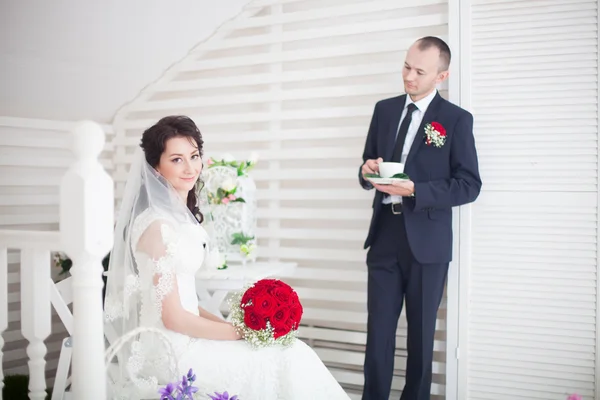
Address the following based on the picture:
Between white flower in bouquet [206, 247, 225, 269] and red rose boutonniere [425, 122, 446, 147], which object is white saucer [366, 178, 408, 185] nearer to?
red rose boutonniere [425, 122, 446, 147]

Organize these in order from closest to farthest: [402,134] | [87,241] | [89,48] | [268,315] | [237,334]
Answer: [87,241] → [268,315] → [237,334] → [402,134] → [89,48]

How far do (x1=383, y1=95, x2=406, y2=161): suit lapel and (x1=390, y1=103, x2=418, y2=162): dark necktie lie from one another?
0.02 metres

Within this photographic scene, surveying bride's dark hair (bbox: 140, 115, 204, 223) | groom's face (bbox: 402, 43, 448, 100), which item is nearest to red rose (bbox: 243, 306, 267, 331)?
bride's dark hair (bbox: 140, 115, 204, 223)

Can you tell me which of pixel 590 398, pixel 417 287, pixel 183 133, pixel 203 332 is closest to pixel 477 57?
pixel 417 287

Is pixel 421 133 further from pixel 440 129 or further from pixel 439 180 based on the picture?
pixel 439 180

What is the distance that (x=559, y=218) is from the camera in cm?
270

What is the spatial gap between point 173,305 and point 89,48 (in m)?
1.64

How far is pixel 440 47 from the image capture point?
2666mm

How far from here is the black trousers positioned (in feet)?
8.82

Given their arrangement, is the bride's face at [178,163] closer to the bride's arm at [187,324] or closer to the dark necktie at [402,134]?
the bride's arm at [187,324]

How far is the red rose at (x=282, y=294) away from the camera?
Answer: 1.94 metres

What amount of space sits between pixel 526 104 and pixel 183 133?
1674 mm

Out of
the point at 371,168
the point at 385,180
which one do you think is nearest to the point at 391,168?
the point at 385,180

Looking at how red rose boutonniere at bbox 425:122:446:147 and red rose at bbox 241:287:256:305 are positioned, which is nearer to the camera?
red rose at bbox 241:287:256:305
